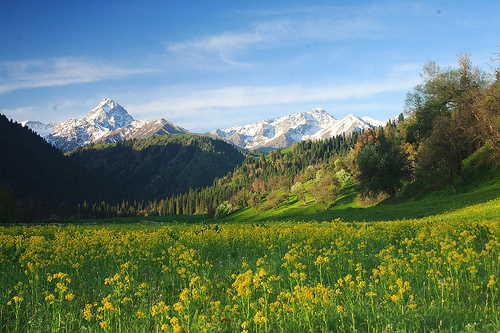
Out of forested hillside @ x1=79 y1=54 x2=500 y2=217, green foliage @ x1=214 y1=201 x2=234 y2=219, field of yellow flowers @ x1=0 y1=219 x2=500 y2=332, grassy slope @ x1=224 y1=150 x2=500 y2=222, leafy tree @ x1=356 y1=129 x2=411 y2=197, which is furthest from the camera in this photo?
green foliage @ x1=214 y1=201 x2=234 y2=219

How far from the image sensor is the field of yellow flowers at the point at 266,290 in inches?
197

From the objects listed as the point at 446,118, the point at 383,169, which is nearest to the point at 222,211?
the point at 383,169

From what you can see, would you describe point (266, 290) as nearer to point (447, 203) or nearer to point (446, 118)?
point (447, 203)

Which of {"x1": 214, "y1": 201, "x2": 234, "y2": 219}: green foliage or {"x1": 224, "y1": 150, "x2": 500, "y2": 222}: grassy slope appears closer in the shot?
{"x1": 224, "y1": 150, "x2": 500, "y2": 222}: grassy slope

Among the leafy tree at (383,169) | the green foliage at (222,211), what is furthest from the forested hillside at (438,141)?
the green foliage at (222,211)

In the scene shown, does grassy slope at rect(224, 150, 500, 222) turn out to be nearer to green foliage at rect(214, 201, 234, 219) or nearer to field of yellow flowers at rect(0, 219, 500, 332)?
field of yellow flowers at rect(0, 219, 500, 332)

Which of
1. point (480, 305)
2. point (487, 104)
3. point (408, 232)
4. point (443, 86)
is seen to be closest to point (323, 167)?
point (443, 86)

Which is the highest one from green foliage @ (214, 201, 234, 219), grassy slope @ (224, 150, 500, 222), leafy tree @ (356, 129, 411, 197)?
leafy tree @ (356, 129, 411, 197)

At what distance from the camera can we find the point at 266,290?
21.2ft

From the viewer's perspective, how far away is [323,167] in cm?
12506

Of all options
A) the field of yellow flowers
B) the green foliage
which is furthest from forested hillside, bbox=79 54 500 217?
the green foliage

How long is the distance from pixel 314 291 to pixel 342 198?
8509 centimetres

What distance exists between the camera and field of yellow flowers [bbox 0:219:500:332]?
4992 mm

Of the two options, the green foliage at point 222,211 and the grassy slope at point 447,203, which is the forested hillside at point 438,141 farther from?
the green foliage at point 222,211
